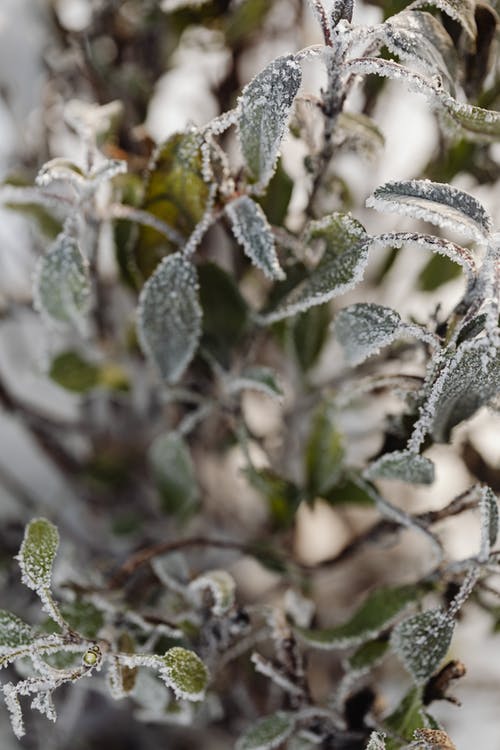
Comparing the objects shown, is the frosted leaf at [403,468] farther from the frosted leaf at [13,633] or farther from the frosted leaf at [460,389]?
the frosted leaf at [13,633]

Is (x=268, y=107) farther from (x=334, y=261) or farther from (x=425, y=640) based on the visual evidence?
(x=425, y=640)

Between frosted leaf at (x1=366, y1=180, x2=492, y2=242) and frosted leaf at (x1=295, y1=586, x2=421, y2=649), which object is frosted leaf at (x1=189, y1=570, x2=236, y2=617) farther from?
frosted leaf at (x1=366, y1=180, x2=492, y2=242)

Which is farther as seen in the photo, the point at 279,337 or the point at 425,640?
the point at 279,337

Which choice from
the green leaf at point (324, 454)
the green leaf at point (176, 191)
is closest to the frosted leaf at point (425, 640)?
the green leaf at point (324, 454)

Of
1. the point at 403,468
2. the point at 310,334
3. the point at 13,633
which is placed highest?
the point at 310,334

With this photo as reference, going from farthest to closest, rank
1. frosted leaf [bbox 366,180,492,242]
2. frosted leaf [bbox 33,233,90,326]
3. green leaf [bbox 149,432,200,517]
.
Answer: green leaf [bbox 149,432,200,517] < frosted leaf [bbox 33,233,90,326] < frosted leaf [bbox 366,180,492,242]

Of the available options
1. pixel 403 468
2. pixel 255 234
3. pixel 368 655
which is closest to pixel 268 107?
pixel 255 234

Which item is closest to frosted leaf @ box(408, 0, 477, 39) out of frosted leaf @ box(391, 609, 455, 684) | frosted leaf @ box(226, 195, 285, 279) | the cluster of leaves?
the cluster of leaves

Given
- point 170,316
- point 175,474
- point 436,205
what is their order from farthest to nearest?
point 175,474, point 170,316, point 436,205
